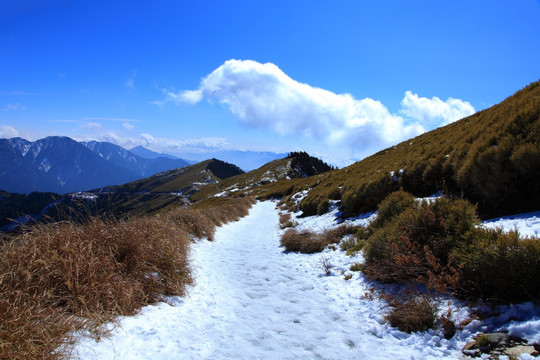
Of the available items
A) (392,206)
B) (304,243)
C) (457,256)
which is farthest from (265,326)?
(392,206)

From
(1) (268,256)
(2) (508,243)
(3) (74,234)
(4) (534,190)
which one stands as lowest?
(1) (268,256)

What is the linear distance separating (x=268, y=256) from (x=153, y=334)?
7.02 meters

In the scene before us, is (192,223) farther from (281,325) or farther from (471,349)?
(471,349)

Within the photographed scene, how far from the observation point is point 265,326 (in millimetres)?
4902

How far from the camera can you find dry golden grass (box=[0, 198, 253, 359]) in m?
3.16

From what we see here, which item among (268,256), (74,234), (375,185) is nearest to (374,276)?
(268,256)

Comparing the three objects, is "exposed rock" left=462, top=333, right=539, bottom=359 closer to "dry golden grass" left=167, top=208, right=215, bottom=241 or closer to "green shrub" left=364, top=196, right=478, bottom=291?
"green shrub" left=364, top=196, right=478, bottom=291

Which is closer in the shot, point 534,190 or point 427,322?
point 427,322

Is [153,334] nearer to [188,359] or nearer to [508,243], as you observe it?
[188,359]

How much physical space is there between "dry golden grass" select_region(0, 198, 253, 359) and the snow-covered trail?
1.13 feet

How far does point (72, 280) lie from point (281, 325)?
12.3 ft

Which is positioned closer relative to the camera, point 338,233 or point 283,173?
point 338,233

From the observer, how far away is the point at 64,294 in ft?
13.8

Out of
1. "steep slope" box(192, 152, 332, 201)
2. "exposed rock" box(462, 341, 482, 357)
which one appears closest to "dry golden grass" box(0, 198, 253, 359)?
"exposed rock" box(462, 341, 482, 357)
